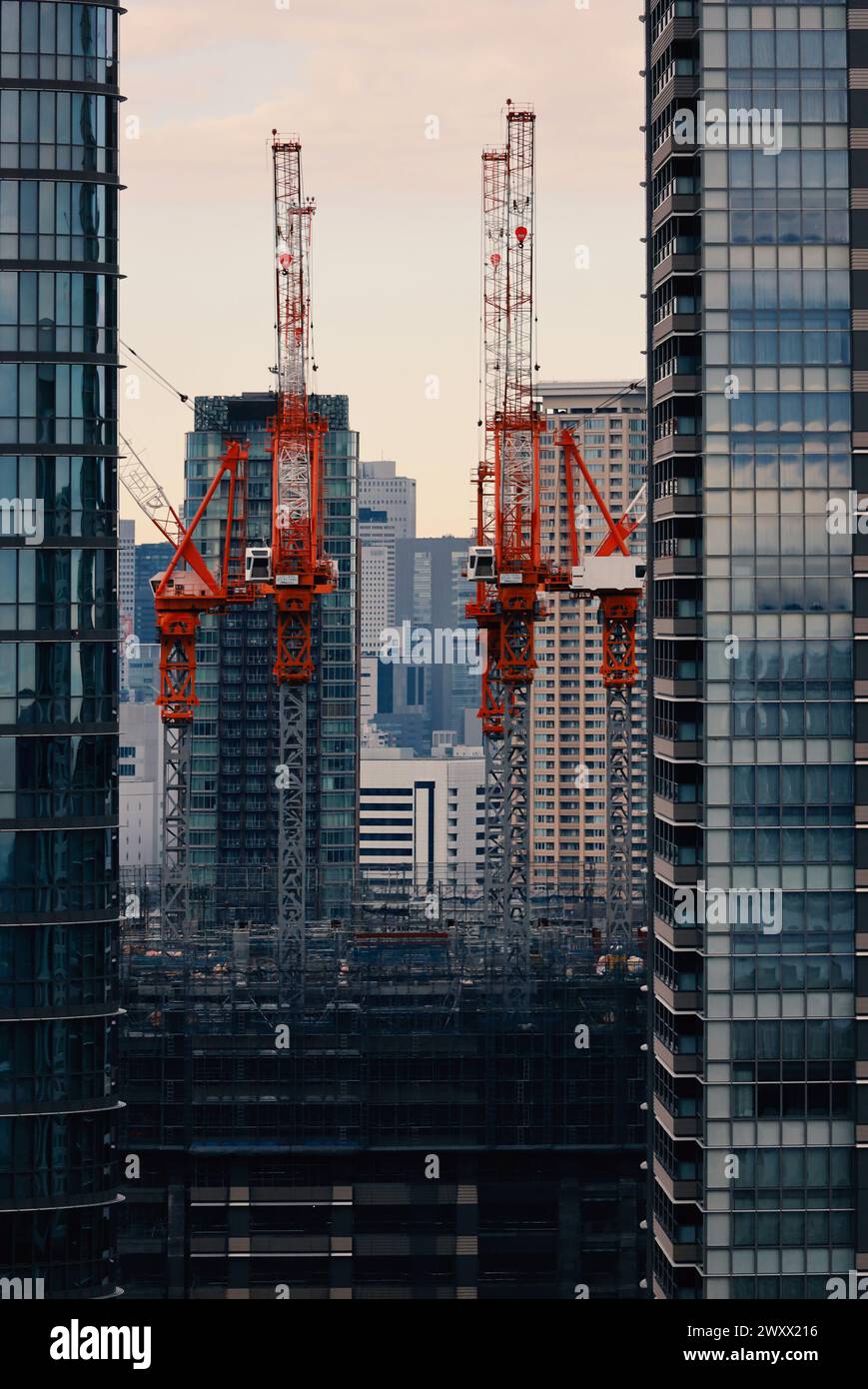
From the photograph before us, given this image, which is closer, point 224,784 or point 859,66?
point 859,66

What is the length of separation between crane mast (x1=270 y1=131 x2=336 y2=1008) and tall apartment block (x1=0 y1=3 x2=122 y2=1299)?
68.4 metres

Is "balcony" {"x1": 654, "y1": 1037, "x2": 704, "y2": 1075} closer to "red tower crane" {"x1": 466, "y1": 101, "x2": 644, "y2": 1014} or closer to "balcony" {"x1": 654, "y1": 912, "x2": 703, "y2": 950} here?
"balcony" {"x1": 654, "y1": 912, "x2": 703, "y2": 950}

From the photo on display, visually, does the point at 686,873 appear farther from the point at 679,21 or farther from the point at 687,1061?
the point at 679,21

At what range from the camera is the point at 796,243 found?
5812cm

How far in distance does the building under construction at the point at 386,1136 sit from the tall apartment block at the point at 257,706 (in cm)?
7569

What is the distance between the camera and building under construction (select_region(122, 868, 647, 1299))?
104 meters

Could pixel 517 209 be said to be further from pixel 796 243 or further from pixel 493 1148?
pixel 796 243

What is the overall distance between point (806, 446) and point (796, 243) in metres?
5.70

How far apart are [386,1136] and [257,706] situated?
8588 centimetres

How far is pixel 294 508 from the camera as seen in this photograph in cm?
13588

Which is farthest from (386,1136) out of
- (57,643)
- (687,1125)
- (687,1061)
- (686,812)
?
(57,643)

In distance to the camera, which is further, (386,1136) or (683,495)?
(386,1136)
